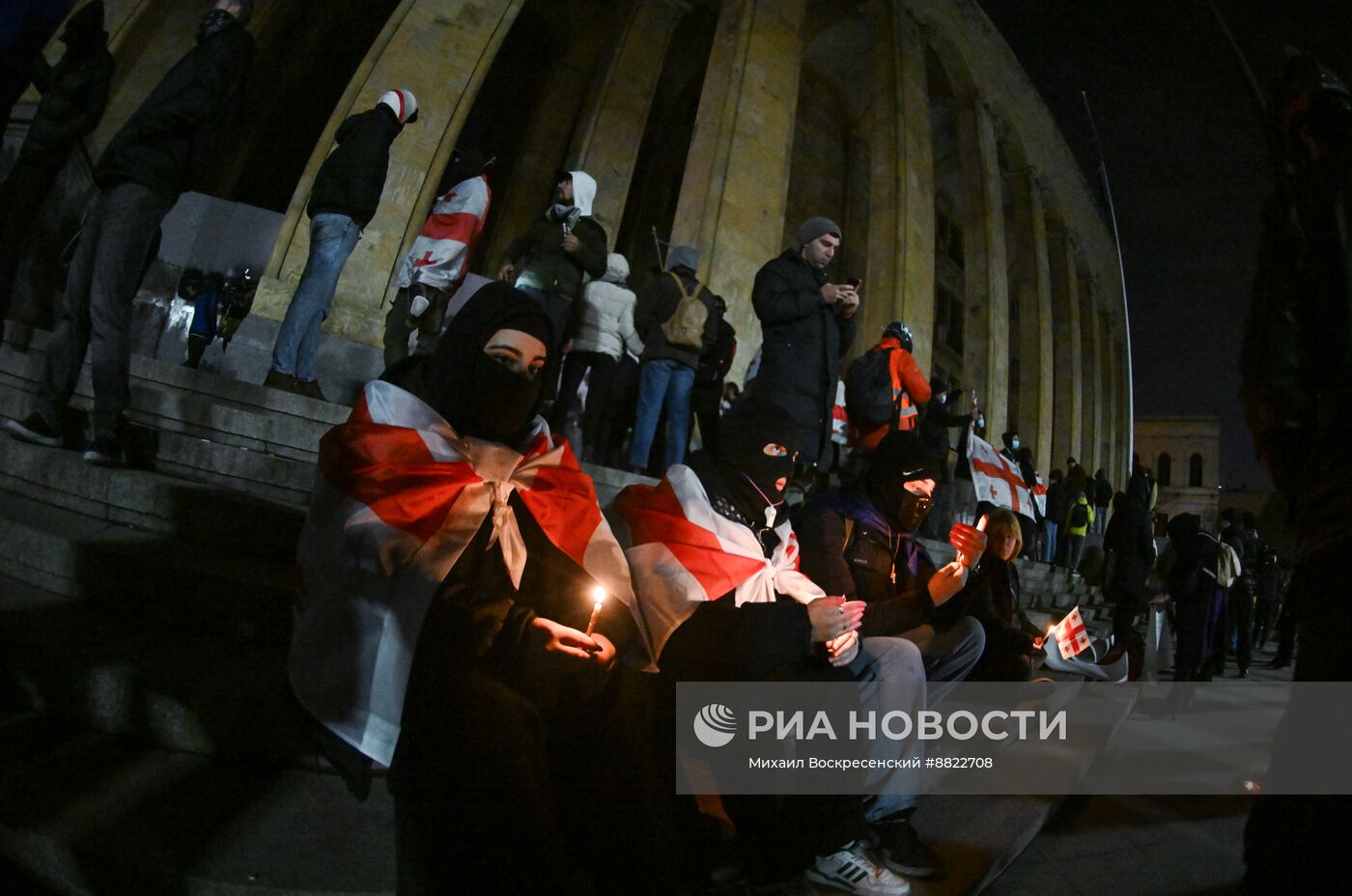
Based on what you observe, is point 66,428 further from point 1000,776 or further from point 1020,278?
point 1020,278

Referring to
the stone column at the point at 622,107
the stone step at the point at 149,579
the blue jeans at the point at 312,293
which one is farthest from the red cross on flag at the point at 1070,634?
the stone column at the point at 622,107

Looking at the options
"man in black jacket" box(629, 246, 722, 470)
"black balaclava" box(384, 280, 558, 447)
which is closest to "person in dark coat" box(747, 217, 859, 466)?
"man in black jacket" box(629, 246, 722, 470)

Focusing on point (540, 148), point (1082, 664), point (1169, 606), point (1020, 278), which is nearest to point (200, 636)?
point (1082, 664)

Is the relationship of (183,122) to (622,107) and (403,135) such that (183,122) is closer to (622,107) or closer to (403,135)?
(403,135)

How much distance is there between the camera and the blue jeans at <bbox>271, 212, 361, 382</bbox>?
3.97 meters

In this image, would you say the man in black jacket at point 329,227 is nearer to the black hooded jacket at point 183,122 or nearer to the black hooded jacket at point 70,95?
the black hooded jacket at point 183,122

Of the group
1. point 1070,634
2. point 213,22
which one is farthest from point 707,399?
point 213,22

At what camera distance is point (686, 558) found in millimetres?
2135

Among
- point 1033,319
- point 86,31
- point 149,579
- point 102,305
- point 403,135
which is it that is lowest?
point 149,579

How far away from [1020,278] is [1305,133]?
74.0 feet

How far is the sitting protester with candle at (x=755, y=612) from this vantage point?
1.79 m

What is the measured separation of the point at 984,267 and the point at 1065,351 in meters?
9.13

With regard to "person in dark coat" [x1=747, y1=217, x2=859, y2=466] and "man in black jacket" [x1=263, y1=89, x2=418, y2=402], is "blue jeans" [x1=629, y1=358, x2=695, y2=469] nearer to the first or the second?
"person in dark coat" [x1=747, y1=217, x2=859, y2=466]

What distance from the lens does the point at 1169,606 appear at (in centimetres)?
569
